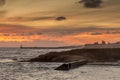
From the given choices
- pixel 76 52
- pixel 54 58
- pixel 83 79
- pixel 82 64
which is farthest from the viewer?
pixel 76 52

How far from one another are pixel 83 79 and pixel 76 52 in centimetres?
6816

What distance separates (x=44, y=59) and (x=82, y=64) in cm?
2768

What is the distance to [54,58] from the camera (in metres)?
116

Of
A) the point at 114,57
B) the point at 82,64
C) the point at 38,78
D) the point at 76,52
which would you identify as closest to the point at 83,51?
the point at 76,52

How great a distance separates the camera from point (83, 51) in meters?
123

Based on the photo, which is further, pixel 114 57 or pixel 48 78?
pixel 114 57

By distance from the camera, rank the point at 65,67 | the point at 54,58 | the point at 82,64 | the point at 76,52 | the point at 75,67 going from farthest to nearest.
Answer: the point at 76,52 → the point at 54,58 → the point at 82,64 → the point at 75,67 → the point at 65,67

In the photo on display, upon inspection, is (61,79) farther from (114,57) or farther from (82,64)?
(114,57)

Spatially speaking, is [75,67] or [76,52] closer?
[75,67]

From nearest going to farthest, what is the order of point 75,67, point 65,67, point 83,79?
point 83,79
point 65,67
point 75,67

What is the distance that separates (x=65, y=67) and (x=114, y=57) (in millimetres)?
43586

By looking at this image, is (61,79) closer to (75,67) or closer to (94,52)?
(75,67)

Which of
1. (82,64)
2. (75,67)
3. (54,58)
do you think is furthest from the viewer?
(54,58)

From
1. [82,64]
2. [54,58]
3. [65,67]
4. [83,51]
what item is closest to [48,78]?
[65,67]
